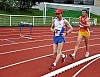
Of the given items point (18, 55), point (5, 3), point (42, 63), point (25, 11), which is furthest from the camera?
point (25, 11)

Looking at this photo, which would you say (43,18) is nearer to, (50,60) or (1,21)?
(1,21)

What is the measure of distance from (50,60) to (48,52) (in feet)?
5.55

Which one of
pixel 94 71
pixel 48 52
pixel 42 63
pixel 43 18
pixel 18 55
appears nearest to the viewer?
pixel 94 71

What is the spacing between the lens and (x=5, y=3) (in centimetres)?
3784

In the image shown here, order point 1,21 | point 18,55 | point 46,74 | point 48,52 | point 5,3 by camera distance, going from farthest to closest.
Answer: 1. point 5,3
2. point 1,21
3. point 48,52
4. point 18,55
5. point 46,74

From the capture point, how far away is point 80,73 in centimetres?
809

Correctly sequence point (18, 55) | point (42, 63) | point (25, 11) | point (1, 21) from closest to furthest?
1. point (42, 63)
2. point (18, 55)
3. point (1, 21)
4. point (25, 11)

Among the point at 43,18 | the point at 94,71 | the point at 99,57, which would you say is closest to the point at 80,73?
the point at 94,71

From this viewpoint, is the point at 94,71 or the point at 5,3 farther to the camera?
the point at 5,3

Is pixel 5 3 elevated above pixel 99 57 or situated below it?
above


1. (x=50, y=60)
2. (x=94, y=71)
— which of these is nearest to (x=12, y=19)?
(x=50, y=60)

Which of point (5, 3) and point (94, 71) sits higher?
point (5, 3)

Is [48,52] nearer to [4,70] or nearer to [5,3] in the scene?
[4,70]

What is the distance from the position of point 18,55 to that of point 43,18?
19108 mm
